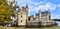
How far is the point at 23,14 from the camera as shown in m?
2.29

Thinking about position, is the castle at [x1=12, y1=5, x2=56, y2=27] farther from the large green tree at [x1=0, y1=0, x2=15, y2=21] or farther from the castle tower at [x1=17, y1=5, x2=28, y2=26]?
the large green tree at [x1=0, y1=0, x2=15, y2=21]

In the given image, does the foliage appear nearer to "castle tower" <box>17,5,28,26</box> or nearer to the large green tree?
the large green tree

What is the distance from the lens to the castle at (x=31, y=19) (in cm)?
227

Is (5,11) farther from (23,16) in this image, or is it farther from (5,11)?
(23,16)

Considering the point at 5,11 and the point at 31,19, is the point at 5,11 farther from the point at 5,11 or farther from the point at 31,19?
the point at 31,19

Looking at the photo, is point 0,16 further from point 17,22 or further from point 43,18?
point 43,18

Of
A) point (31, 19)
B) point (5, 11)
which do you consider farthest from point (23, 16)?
point (5, 11)

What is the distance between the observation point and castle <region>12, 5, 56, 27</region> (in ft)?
7.45

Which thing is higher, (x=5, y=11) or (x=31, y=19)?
(x=5, y=11)

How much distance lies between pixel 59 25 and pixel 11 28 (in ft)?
2.65

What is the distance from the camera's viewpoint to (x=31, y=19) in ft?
7.55

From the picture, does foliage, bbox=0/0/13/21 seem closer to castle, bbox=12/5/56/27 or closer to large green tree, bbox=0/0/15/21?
large green tree, bbox=0/0/15/21

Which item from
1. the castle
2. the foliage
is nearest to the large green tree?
the foliage

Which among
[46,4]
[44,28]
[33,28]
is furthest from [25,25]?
[46,4]
